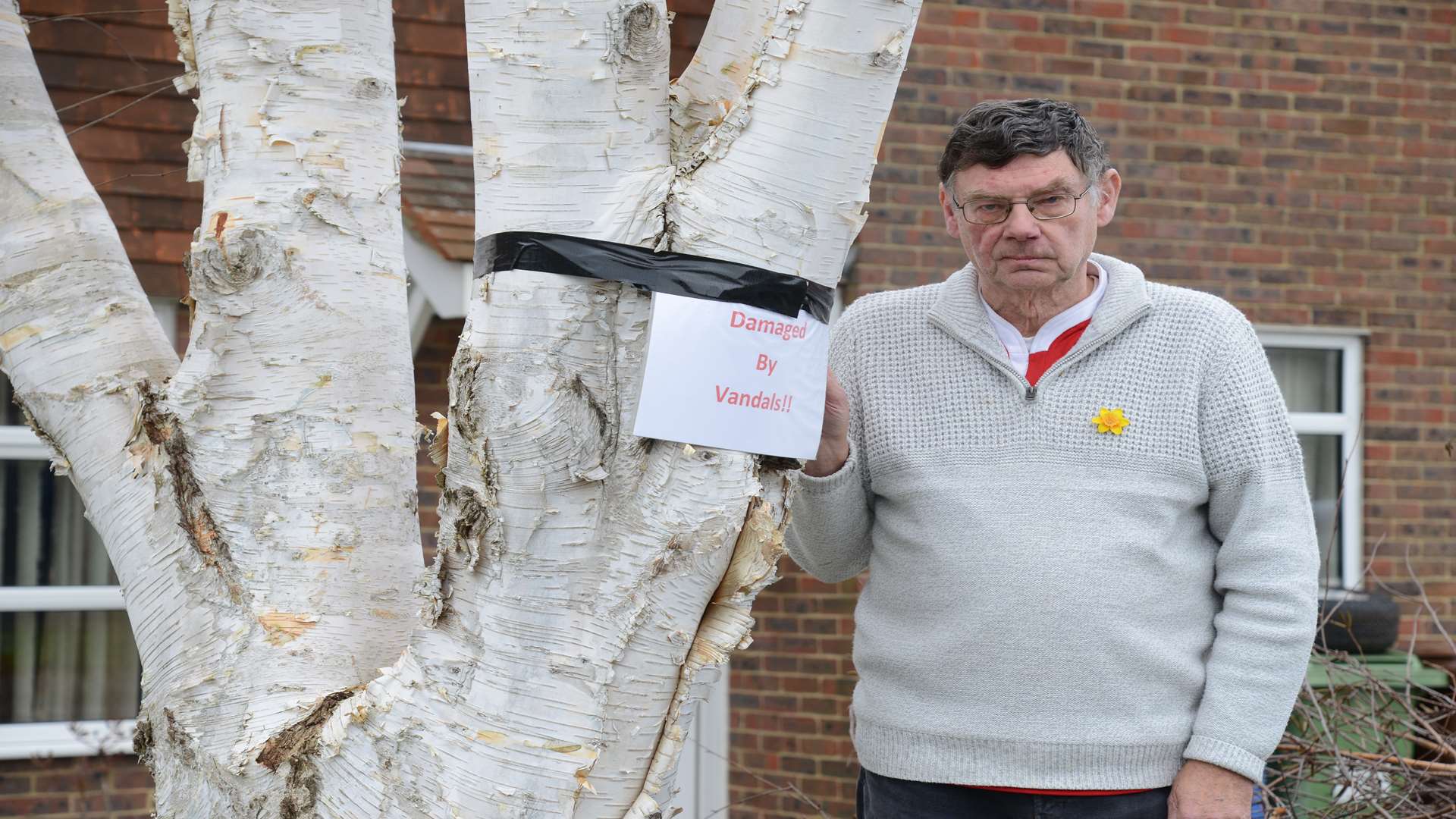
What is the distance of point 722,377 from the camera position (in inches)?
59.4

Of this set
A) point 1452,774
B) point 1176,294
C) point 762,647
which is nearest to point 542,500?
point 1176,294

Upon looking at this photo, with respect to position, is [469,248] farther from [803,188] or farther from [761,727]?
[803,188]

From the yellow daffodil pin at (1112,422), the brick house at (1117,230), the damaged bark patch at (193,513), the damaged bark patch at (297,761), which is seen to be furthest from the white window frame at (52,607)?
the yellow daffodil pin at (1112,422)

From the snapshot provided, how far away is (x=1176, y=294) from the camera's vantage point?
2338 millimetres

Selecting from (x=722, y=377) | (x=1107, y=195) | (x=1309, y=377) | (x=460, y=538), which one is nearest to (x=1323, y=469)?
(x=1309, y=377)

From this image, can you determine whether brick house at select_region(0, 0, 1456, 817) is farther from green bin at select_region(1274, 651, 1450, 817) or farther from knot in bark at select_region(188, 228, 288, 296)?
knot in bark at select_region(188, 228, 288, 296)

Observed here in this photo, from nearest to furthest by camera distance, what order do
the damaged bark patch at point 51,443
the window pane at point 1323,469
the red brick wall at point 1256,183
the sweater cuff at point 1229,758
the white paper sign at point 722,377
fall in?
the white paper sign at point 722,377, the damaged bark patch at point 51,443, the sweater cuff at point 1229,758, the red brick wall at point 1256,183, the window pane at point 1323,469

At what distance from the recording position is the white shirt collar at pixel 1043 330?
2.36m

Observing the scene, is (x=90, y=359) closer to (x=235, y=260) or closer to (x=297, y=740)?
(x=235, y=260)

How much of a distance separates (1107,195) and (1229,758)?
97 centimetres

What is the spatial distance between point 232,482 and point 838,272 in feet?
2.83

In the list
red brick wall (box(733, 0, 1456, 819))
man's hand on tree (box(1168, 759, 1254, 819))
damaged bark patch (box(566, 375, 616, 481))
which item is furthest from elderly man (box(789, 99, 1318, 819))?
red brick wall (box(733, 0, 1456, 819))

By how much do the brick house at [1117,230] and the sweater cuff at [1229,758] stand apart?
3446 mm

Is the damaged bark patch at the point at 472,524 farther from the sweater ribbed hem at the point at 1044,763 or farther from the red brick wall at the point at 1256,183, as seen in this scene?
the red brick wall at the point at 1256,183
